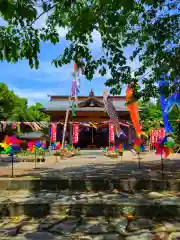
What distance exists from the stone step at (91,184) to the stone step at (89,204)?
26.7 inches

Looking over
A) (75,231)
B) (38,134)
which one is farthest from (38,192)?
(38,134)

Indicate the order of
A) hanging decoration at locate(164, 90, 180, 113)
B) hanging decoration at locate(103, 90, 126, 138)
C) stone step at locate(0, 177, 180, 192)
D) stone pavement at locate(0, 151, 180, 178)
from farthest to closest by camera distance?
hanging decoration at locate(103, 90, 126, 138)
stone pavement at locate(0, 151, 180, 178)
hanging decoration at locate(164, 90, 180, 113)
stone step at locate(0, 177, 180, 192)

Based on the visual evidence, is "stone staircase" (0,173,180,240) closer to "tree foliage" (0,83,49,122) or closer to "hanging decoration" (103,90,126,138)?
"hanging decoration" (103,90,126,138)

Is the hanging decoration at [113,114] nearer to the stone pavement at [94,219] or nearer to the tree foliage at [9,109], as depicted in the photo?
the tree foliage at [9,109]

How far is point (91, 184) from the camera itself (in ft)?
30.9

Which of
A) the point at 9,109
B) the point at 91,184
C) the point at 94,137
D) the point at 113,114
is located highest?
the point at 9,109

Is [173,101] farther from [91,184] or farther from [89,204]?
[89,204]

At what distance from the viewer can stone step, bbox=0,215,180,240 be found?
184 inches

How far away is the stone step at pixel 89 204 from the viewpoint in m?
6.12

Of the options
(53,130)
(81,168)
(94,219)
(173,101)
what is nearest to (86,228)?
(94,219)

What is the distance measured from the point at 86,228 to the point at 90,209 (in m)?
1.27

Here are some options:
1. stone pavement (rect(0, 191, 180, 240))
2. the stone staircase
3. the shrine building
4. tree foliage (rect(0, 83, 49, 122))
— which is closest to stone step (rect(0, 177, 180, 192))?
the stone staircase

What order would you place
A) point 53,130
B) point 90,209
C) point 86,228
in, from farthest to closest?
1. point 53,130
2. point 90,209
3. point 86,228

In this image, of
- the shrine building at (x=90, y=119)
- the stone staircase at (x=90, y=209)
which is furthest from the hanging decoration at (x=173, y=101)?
the shrine building at (x=90, y=119)
